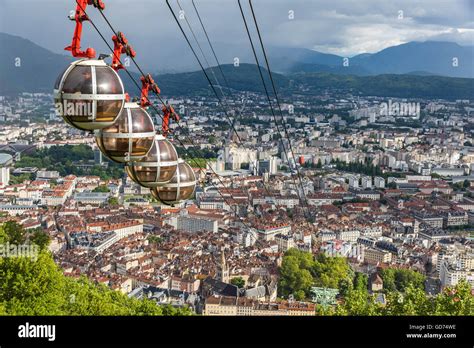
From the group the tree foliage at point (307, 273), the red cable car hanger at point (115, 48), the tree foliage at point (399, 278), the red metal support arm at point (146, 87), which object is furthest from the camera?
the tree foliage at point (399, 278)

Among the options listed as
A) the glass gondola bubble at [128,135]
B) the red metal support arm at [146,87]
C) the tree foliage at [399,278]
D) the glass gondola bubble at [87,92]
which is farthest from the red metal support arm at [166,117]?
the tree foliage at [399,278]

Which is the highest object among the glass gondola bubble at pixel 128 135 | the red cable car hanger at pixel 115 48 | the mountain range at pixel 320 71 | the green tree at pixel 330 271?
the mountain range at pixel 320 71

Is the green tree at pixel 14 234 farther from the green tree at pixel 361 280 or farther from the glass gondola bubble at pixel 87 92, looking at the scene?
the glass gondola bubble at pixel 87 92

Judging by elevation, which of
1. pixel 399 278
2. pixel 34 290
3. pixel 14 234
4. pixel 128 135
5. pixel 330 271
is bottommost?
pixel 399 278

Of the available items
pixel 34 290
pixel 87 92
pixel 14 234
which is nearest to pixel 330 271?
pixel 14 234

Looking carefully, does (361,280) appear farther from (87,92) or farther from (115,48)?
(87,92)
